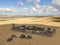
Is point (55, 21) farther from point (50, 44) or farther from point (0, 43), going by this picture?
point (0, 43)

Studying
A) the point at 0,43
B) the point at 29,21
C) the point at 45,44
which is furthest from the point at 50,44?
the point at 29,21

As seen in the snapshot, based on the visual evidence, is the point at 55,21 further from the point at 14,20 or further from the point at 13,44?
the point at 13,44

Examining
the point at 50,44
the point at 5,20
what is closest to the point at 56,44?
the point at 50,44

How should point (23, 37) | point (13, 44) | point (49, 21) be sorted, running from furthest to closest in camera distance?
point (49, 21) < point (23, 37) < point (13, 44)

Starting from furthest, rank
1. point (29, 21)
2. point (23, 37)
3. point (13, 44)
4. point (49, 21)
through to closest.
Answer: point (49, 21) < point (29, 21) < point (23, 37) < point (13, 44)

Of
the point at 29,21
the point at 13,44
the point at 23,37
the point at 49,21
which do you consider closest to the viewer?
the point at 13,44

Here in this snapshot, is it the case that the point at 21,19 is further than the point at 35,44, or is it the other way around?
the point at 21,19

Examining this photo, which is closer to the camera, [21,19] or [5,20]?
[21,19]

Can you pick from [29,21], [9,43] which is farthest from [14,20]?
[9,43]
